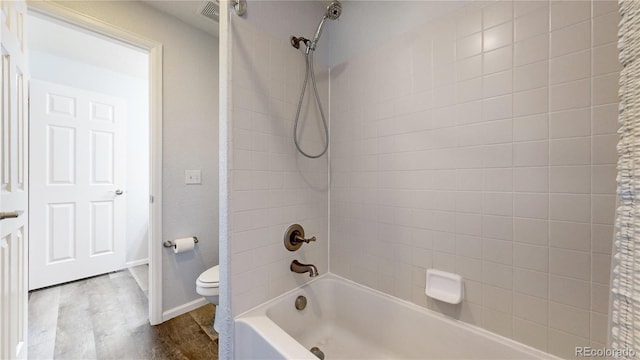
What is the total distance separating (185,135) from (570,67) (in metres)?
2.22

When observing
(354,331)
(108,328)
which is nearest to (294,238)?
(354,331)

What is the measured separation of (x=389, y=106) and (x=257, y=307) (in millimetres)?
1209

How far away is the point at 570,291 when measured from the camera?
2.62ft

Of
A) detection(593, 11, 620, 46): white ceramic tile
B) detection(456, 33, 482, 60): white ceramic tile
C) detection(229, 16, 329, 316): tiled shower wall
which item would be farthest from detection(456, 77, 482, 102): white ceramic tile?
detection(229, 16, 329, 316): tiled shower wall

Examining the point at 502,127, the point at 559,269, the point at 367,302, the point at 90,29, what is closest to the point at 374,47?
the point at 502,127

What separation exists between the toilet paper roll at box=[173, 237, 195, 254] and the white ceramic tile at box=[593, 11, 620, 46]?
7.76ft

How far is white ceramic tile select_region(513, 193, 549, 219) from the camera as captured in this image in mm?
840

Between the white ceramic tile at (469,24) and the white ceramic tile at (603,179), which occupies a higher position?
the white ceramic tile at (469,24)

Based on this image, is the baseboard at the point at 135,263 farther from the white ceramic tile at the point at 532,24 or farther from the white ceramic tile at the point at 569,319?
the white ceramic tile at the point at 532,24

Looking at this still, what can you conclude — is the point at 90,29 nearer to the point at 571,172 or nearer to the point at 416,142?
the point at 416,142

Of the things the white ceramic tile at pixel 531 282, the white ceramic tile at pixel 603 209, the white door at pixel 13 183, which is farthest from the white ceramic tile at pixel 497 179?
the white door at pixel 13 183

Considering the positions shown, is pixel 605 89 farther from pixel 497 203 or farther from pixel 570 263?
pixel 570 263

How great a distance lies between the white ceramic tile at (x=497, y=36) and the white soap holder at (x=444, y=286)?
3.18 ft

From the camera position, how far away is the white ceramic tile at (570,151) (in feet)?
2.54
